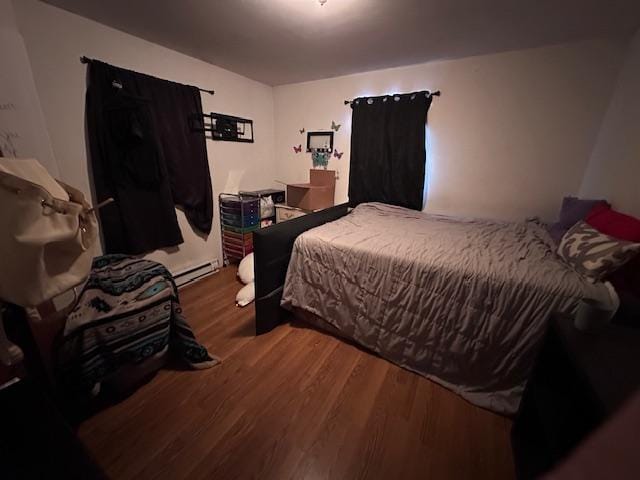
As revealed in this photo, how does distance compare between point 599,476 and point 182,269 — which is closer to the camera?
point 599,476

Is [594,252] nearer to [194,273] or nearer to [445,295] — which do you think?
[445,295]

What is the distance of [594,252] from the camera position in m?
1.28

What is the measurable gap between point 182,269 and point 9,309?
1.67m

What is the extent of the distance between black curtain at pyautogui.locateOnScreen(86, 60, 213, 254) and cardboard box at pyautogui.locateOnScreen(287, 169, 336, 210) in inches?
39.5

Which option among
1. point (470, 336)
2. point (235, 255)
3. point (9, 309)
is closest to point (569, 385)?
point (470, 336)

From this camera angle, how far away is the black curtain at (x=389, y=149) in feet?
8.52

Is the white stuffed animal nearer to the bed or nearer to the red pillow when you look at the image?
the bed

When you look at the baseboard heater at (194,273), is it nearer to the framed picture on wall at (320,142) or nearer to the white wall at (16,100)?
the white wall at (16,100)

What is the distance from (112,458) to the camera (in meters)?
1.11

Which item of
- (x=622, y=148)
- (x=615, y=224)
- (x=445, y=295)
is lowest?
(x=445, y=295)

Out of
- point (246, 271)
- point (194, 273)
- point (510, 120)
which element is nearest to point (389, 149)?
point (510, 120)

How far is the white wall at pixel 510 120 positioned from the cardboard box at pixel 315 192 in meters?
0.83

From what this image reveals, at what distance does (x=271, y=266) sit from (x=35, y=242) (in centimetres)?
124

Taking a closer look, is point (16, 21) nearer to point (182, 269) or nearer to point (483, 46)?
point (182, 269)
